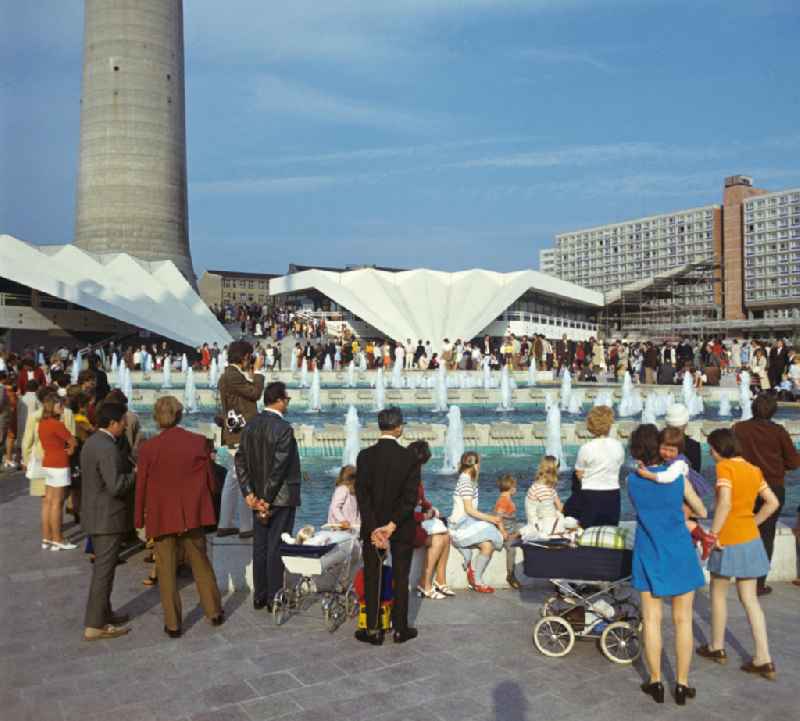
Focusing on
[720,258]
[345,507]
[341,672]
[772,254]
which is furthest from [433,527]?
[720,258]

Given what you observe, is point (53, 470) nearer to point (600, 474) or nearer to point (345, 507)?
point (345, 507)

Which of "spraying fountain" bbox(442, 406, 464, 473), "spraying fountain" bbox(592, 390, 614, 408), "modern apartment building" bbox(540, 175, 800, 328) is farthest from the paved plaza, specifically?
"modern apartment building" bbox(540, 175, 800, 328)

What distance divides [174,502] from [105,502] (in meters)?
0.49

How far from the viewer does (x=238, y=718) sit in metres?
4.02

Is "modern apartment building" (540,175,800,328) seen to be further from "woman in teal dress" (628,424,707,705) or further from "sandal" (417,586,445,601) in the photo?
"woman in teal dress" (628,424,707,705)

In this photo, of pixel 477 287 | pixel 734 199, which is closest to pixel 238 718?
pixel 477 287

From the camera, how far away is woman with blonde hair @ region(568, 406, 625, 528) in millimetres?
5625

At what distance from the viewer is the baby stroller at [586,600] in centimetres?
483

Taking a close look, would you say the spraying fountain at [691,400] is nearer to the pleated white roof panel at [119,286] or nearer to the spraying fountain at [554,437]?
the spraying fountain at [554,437]

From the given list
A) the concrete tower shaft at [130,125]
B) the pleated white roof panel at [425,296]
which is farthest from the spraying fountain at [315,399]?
the concrete tower shaft at [130,125]

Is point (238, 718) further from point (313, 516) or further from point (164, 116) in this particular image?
point (164, 116)

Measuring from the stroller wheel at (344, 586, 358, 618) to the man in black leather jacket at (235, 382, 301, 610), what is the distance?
1.59 feet

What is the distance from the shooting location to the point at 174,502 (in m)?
5.34

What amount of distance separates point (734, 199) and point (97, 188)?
58.4m
